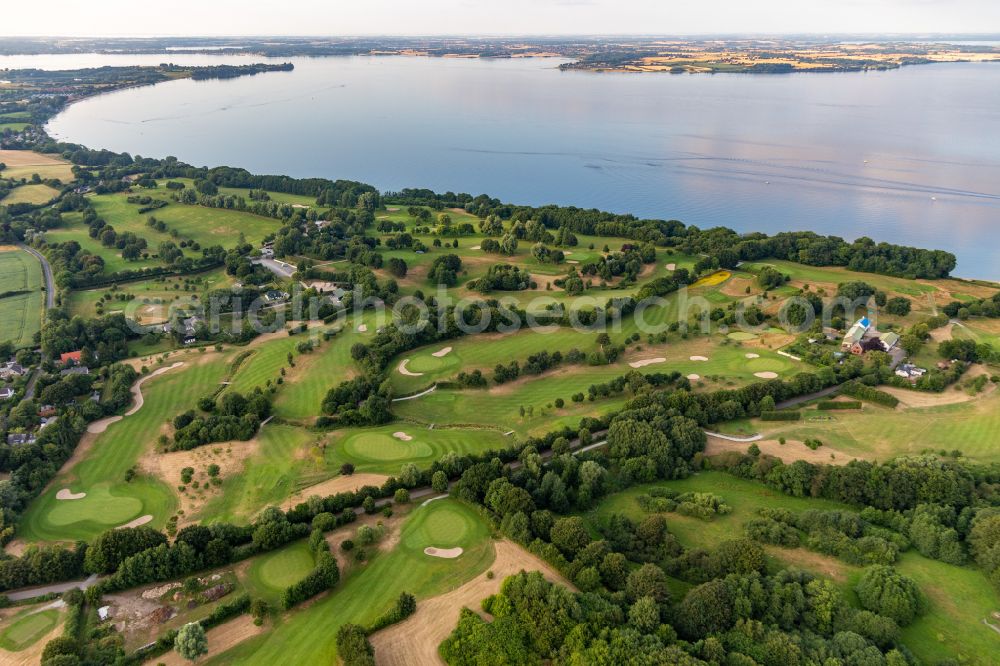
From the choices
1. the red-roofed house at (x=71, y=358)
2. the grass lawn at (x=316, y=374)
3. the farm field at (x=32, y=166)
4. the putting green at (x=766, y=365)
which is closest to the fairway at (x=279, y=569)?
the grass lawn at (x=316, y=374)

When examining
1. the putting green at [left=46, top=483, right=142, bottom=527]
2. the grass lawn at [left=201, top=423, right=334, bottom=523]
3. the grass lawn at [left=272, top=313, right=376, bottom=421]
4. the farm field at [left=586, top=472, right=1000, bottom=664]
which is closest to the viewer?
the farm field at [left=586, top=472, right=1000, bottom=664]

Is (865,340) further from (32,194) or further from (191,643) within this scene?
(32,194)

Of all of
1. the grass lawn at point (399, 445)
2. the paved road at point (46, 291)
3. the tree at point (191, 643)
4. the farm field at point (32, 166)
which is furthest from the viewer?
the farm field at point (32, 166)

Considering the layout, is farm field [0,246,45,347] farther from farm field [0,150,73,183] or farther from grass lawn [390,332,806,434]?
grass lawn [390,332,806,434]

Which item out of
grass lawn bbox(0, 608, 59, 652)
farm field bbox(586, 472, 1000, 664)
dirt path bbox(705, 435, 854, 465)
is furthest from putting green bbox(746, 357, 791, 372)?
grass lawn bbox(0, 608, 59, 652)

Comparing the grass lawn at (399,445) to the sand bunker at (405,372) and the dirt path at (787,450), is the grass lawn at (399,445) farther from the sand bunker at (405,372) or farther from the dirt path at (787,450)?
the dirt path at (787,450)
